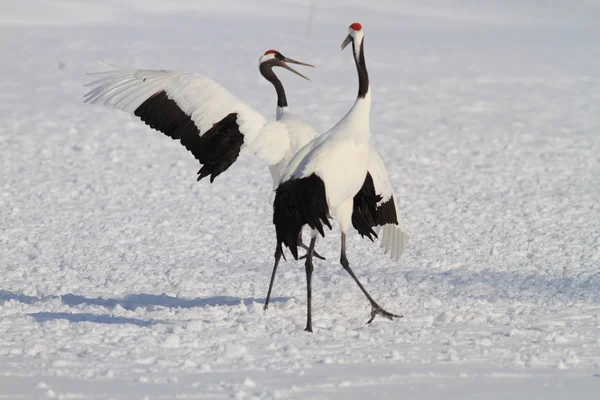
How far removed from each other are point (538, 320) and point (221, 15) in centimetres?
1706

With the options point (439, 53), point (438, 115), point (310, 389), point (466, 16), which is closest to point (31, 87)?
point (438, 115)

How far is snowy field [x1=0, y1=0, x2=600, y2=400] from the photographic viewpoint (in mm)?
4219

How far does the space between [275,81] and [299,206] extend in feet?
3.89

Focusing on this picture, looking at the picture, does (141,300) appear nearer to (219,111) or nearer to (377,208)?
(219,111)

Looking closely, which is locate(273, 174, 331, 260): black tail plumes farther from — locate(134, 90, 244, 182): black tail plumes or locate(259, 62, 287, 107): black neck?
locate(259, 62, 287, 107): black neck

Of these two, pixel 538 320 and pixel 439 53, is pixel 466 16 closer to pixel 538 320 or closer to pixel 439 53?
pixel 439 53

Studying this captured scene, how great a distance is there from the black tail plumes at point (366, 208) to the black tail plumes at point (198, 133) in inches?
29.1

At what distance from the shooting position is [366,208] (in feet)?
18.4

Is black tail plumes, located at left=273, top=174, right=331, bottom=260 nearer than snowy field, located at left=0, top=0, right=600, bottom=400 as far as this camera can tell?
No

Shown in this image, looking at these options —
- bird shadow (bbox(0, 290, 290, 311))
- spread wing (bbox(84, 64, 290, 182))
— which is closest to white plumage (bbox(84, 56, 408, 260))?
spread wing (bbox(84, 64, 290, 182))

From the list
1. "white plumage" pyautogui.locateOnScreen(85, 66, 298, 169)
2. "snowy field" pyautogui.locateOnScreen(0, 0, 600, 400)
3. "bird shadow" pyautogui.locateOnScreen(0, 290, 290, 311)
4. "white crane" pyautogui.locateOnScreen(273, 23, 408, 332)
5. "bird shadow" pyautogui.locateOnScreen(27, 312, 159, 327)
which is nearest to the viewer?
"snowy field" pyautogui.locateOnScreen(0, 0, 600, 400)

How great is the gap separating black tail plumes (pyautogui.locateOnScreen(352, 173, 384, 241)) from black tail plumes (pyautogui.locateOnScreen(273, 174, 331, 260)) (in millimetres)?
396

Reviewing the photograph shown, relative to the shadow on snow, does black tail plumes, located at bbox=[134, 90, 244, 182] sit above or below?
above

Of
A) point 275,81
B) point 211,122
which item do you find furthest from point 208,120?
point 275,81
